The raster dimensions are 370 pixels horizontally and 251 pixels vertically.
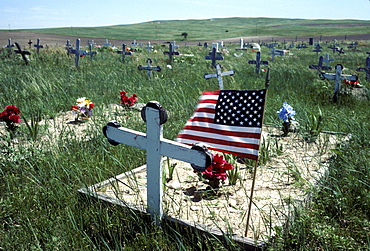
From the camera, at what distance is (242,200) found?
3.45 metres

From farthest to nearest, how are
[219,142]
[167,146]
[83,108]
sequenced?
1. [83,108]
2. [219,142]
3. [167,146]

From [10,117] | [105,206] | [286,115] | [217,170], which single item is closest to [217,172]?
[217,170]

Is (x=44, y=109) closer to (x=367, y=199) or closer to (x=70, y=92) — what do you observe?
(x=70, y=92)

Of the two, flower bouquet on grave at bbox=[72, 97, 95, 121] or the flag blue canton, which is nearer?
the flag blue canton

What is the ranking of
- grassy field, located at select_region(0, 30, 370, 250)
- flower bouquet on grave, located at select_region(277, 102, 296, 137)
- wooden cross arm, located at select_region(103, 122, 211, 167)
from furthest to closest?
flower bouquet on grave, located at select_region(277, 102, 296, 137) < grassy field, located at select_region(0, 30, 370, 250) < wooden cross arm, located at select_region(103, 122, 211, 167)

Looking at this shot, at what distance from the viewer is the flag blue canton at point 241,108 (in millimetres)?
2676

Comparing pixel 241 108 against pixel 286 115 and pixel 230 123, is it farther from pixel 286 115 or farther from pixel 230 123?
pixel 286 115

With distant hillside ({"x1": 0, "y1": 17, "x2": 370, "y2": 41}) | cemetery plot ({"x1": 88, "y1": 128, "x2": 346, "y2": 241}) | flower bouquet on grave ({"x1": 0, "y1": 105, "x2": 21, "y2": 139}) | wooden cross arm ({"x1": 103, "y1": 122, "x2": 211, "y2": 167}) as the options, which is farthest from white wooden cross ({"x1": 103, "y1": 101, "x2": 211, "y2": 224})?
distant hillside ({"x1": 0, "y1": 17, "x2": 370, "y2": 41})

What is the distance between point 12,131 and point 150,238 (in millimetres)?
3793

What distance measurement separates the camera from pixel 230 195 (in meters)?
3.56

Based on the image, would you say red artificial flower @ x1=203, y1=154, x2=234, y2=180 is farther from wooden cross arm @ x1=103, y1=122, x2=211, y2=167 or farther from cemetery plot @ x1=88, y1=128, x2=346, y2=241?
wooden cross arm @ x1=103, y1=122, x2=211, y2=167

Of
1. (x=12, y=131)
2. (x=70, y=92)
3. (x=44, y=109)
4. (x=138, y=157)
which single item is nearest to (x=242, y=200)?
(x=138, y=157)

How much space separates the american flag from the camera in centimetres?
267

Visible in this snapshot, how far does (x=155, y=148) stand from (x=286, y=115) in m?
3.18
